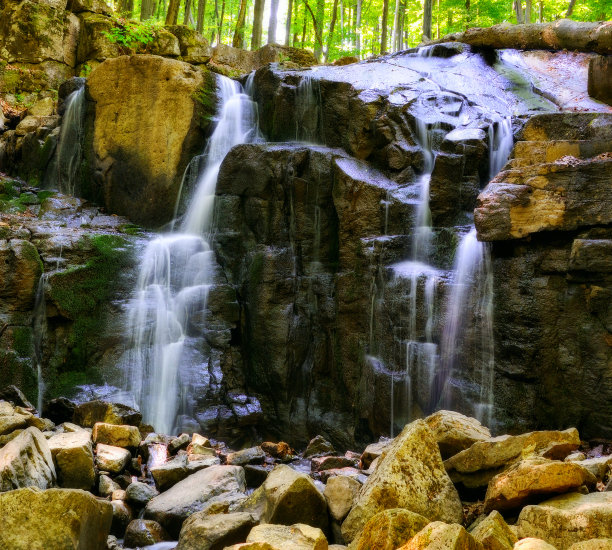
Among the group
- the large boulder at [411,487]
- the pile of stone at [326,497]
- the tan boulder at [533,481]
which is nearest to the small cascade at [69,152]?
the pile of stone at [326,497]

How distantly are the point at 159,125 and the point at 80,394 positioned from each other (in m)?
6.99

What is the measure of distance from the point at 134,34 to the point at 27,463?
15679 mm

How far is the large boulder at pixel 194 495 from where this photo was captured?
4.83 m

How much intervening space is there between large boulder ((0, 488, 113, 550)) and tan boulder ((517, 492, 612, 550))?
289 cm

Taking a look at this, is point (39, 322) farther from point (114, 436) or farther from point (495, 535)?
point (495, 535)

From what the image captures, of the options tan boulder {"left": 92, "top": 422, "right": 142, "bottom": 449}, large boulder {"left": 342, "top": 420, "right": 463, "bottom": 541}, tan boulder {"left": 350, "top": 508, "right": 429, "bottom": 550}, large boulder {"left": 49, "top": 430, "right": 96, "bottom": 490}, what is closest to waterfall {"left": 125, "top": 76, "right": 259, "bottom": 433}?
tan boulder {"left": 92, "top": 422, "right": 142, "bottom": 449}

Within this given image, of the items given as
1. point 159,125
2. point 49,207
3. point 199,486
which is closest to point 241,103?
point 159,125

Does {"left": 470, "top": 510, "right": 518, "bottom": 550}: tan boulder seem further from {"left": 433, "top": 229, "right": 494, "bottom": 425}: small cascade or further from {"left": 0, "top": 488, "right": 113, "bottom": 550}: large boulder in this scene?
{"left": 433, "top": 229, "right": 494, "bottom": 425}: small cascade

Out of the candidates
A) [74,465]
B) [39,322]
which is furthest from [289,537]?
[39,322]

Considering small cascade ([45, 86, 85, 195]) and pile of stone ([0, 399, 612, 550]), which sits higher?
small cascade ([45, 86, 85, 195])

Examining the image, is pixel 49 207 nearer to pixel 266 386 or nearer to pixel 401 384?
pixel 266 386

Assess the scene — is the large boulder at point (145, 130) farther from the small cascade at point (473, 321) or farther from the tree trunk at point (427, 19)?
the tree trunk at point (427, 19)

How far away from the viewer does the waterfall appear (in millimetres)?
9961

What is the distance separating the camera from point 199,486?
5.16 metres
